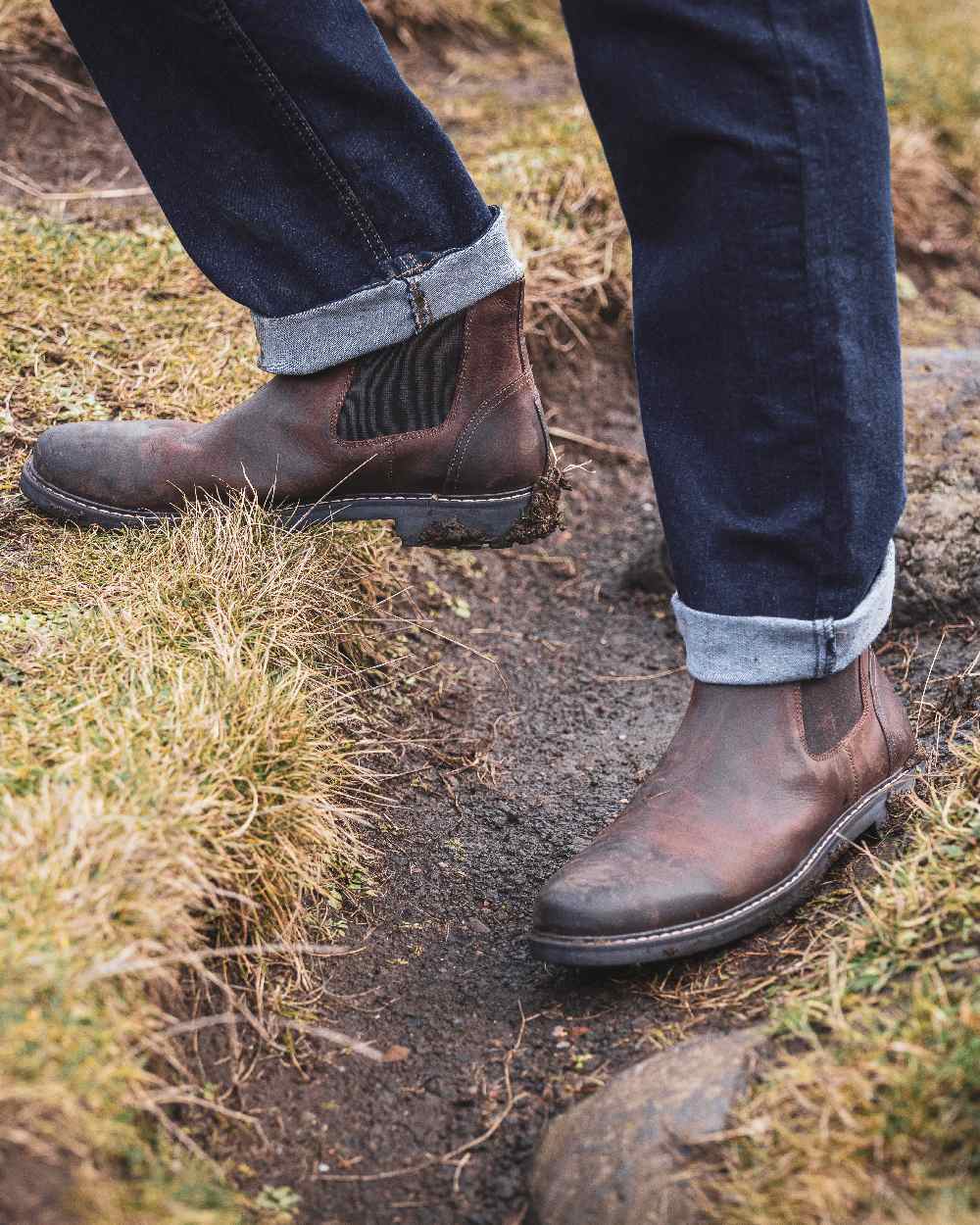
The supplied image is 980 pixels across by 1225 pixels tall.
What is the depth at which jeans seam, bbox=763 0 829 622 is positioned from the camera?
1247 mm

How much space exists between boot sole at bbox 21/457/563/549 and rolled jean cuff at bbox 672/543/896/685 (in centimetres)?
50

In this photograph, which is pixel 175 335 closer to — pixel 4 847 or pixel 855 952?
pixel 4 847

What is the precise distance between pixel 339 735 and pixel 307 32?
1.05m

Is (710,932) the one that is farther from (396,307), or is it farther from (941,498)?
(941,498)

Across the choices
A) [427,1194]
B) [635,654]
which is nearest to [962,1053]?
[427,1194]

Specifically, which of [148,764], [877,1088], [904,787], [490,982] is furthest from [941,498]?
[148,764]

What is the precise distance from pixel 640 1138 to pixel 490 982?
1.36ft

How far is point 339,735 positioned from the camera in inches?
75.7

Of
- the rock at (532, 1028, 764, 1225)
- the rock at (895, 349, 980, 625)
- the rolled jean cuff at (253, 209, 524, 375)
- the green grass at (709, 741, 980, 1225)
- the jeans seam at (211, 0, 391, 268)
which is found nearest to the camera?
the green grass at (709, 741, 980, 1225)

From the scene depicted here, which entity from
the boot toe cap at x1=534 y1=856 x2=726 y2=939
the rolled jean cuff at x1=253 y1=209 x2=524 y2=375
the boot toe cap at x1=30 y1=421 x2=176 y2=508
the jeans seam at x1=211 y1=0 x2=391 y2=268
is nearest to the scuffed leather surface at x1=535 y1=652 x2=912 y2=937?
the boot toe cap at x1=534 y1=856 x2=726 y2=939

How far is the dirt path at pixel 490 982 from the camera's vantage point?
1.33 m

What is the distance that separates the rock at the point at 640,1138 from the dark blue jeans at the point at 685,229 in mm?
524

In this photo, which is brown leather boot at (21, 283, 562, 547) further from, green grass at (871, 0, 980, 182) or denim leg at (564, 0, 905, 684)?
green grass at (871, 0, 980, 182)

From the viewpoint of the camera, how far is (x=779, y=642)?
1.53m
